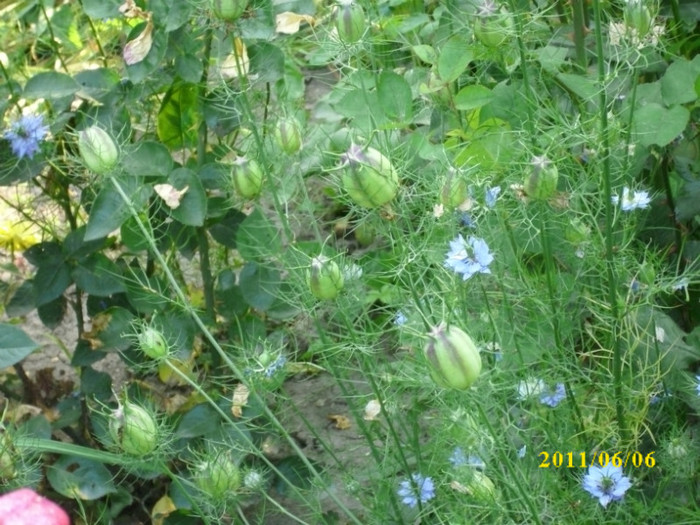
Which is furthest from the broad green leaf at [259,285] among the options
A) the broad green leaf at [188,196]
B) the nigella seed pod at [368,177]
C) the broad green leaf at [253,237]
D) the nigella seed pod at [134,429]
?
the nigella seed pod at [368,177]

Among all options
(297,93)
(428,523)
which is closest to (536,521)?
(428,523)

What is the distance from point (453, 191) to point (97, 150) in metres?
0.43

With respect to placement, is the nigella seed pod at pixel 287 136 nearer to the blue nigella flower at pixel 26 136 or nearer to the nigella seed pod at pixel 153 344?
the nigella seed pod at pixel 153 344

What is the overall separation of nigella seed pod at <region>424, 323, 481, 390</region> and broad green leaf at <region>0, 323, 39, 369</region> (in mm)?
679

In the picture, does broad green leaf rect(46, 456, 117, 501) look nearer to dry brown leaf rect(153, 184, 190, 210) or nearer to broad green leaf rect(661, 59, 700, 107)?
dry brown leaf rect(153, 184, 190, 210)

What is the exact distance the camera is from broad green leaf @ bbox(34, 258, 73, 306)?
1745 mm

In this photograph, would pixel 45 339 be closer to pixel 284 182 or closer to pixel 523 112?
pixel 284 182

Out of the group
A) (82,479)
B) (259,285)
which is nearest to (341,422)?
(259,285)

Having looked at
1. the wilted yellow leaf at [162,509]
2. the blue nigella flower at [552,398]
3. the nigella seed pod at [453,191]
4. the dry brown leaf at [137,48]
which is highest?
the dry brown leaf at [137,48]

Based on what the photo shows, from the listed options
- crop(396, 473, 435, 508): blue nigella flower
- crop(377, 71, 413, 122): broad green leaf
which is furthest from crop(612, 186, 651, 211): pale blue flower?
crop(396, 473, 435, 508): blue nigella flower

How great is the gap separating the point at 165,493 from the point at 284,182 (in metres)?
0.61

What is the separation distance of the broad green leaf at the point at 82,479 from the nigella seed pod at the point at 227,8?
0.72 metres

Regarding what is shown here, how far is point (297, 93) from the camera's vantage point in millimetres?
1941

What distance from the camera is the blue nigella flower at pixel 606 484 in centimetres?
120
